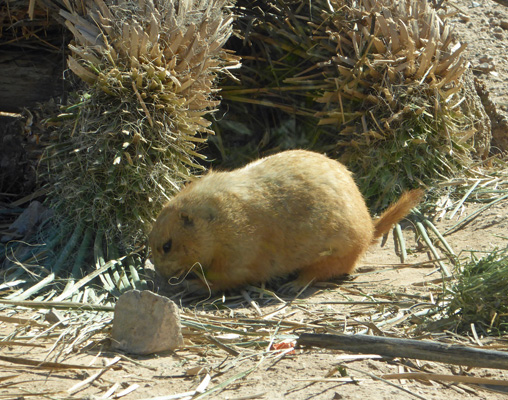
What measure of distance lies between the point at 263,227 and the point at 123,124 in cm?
133

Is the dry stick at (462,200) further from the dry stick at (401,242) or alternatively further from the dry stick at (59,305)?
the dry stick at (59,305)

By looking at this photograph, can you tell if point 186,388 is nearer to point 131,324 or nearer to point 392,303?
point 131,324

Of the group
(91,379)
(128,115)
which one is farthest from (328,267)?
(91,379)

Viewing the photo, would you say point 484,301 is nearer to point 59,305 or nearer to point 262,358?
point 262,358

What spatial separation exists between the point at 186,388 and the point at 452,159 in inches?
169

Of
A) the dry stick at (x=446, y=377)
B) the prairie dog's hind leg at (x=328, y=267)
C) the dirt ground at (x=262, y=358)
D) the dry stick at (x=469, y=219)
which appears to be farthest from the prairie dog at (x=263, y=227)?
the dry stick at (x=446, y=377)

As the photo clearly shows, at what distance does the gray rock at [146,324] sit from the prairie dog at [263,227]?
1.21 m

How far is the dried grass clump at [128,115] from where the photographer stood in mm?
5070

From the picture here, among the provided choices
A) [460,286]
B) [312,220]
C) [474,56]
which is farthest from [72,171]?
[474,56]

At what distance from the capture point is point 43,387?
10.0 ft

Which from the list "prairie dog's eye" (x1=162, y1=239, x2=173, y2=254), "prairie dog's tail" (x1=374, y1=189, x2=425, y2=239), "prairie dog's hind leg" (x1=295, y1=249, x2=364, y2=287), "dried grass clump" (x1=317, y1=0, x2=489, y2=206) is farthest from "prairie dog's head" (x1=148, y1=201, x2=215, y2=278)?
"dried grass clump" (x1=317, y1=0, x2=489, y2=206)

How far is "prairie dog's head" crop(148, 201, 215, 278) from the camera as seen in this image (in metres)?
4.86

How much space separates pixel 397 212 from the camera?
5398 mm

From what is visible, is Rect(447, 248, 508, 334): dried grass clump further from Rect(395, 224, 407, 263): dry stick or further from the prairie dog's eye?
the prairie dog's eye
